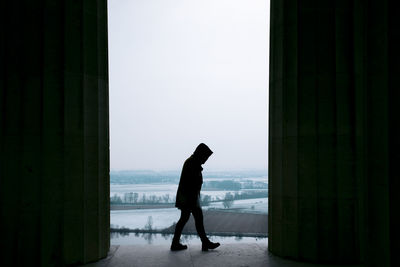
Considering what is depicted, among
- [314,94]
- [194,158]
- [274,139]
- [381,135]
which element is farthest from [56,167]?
[381,135]

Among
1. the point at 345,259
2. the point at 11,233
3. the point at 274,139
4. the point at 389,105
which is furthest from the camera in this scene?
the point at 274,139

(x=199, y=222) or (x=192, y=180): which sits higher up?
(x=192, y=180)

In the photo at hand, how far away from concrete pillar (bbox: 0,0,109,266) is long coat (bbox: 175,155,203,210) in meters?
2.15

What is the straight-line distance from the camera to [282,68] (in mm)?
9414

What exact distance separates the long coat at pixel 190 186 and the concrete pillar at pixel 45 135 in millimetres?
2151

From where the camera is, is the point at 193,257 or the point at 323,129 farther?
the point at 193,257

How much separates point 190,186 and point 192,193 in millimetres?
176

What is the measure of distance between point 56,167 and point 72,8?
3413mm

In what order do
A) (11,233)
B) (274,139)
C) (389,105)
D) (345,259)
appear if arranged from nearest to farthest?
1. (389,105)
2. (11,233)
3. (345,259)
4. (274,139)

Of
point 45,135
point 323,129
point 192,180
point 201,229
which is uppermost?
point 323,129

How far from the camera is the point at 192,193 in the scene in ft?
32.4

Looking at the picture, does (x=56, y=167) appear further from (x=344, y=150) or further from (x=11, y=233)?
(x=344, y=150)

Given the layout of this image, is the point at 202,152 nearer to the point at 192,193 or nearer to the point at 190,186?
the point at 190,186

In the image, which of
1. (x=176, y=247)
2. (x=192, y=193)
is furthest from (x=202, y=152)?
(x=176, y=247)
